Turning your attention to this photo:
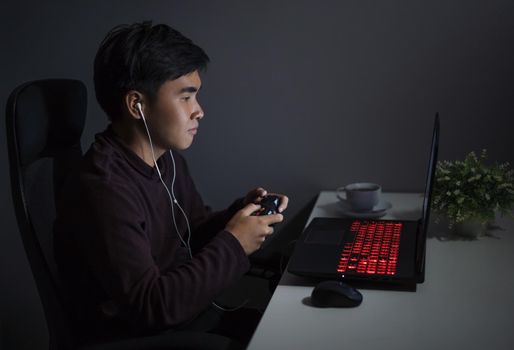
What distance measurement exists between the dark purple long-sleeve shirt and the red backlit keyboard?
0.22 meters

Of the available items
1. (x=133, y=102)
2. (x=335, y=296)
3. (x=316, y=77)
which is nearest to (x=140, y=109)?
(x=133, y=102)

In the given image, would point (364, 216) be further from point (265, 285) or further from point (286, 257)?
point (265, 285)

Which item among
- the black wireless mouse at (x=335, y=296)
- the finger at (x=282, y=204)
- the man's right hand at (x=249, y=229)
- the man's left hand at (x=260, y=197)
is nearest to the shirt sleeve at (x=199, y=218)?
the man's left hand at (x=260, y=197)

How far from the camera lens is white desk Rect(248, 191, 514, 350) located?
88cm

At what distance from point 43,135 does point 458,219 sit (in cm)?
94

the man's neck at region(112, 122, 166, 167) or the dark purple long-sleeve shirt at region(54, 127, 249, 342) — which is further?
the man's neck at region(112, 122, 166, 167)

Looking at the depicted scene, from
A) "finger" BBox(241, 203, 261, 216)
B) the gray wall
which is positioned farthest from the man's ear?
the gray wall

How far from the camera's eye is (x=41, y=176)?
1.21m

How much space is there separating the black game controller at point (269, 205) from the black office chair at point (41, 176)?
45 centimetres

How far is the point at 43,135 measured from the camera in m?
1.19

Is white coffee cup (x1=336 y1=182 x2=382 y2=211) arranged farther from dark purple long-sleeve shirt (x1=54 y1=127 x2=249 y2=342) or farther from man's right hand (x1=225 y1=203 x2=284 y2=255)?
dark purple long-sleeve shirt (x1=54 y1=127 x2=249 y2=342)

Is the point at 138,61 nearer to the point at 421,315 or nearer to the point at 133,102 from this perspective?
the point at 133,102

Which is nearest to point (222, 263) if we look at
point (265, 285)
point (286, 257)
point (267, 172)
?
point (286, 257)

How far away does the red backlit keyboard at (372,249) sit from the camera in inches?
43.4
